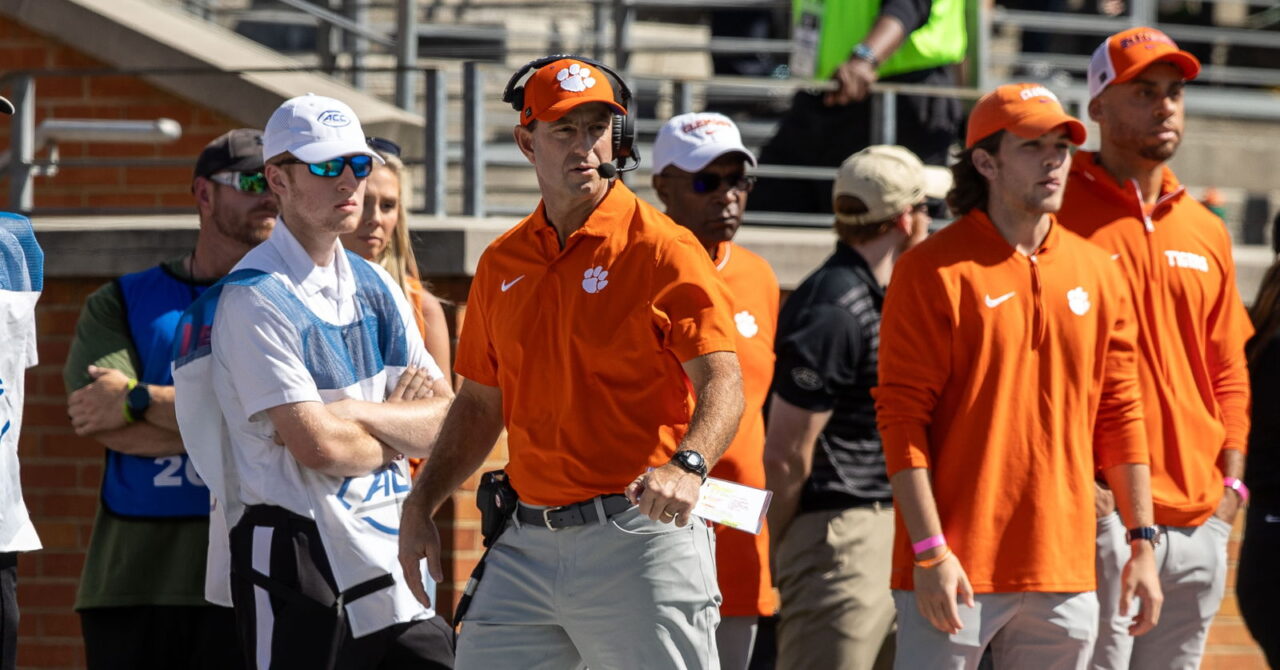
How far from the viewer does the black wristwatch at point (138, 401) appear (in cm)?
571

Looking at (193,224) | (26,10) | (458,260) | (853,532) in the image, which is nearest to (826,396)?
(853,532)

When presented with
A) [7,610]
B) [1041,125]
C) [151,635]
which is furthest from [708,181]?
[7,610]

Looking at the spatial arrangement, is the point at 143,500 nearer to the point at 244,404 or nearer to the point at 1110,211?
the point at 244,404

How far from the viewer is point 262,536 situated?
4891mm

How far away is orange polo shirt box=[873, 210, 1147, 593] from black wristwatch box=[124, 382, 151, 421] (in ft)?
7.42

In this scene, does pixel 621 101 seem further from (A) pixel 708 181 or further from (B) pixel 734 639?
(B) pixel 734 639

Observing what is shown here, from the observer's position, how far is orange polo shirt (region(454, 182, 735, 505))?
4.48m

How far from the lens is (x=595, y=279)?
179 inches

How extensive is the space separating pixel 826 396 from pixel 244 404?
6.46ft

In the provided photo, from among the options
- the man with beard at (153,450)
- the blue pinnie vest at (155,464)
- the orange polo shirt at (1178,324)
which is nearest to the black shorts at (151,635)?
the man with beard at (153,450)

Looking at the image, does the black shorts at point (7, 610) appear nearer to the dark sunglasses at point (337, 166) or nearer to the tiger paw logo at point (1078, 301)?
the dark sunglasses at point (337, 166)

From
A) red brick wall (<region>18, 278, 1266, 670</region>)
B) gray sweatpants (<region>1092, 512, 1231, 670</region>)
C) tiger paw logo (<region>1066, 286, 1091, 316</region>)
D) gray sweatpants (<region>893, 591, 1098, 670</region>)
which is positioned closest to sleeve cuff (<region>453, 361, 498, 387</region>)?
gray sweatpants (<region>893, 591, 1098, 670</region>)

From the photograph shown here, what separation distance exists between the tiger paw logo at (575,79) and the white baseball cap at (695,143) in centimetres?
162

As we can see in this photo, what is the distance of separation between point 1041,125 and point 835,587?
1.70 metres
